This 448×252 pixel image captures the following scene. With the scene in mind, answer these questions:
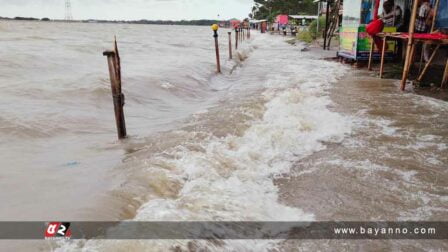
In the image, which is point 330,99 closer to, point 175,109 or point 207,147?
point 175,109

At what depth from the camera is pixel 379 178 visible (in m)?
4.29

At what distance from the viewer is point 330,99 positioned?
8922 mm

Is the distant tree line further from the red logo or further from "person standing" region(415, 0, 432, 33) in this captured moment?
the red logo

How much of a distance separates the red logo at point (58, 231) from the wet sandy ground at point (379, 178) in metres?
1.84

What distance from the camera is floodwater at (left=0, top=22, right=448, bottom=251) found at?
3.61 m

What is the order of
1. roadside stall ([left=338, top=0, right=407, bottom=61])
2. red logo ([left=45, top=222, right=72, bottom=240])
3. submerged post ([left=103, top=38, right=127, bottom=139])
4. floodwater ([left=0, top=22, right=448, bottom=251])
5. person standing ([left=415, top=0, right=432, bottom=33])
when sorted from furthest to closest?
roadside stall ([left=338, top=0, right=407, bottom=61]), person standing ([left=415, top=0, right=432, bottom=33]), submerged post ([left=103, top=38, right=127, bottom=139]), floodwater ([left=0, top=22, right=448, bottom=251]), red logo ([left=45, top=222, right=72, bottom=240])

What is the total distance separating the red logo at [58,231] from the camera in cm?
313

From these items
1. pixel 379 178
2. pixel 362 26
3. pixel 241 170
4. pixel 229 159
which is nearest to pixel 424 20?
pixel 362 26

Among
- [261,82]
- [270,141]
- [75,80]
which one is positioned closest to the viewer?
[270,141]

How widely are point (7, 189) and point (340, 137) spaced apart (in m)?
4.60

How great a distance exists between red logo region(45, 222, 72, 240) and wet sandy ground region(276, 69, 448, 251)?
184cm

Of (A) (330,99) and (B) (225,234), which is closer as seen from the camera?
(B) (225,234)

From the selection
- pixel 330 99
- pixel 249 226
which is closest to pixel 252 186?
pixel 249 226

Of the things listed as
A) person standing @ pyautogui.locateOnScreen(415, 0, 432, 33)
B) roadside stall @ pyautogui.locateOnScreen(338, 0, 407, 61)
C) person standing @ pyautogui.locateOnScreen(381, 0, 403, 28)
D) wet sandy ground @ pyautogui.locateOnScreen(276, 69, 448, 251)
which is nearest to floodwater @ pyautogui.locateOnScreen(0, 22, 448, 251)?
wet sandy ground @ pyautogui.locateOnScreen(276, 69, 448, 251)
